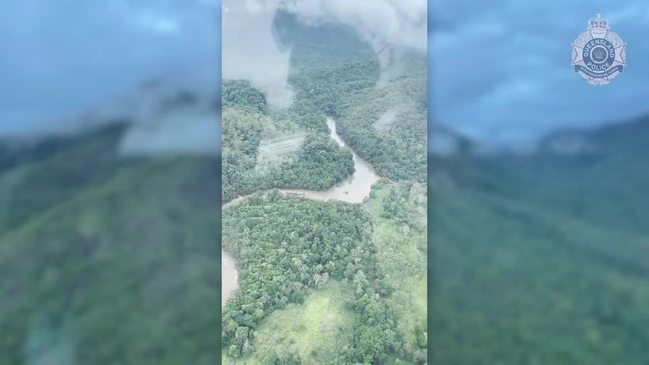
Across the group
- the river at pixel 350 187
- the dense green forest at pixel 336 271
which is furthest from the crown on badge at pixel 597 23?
the river at pixel 350 187

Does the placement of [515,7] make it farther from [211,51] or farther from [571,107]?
[211,51]

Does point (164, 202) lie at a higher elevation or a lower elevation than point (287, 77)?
lower

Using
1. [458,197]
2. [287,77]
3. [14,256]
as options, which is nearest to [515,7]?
[458,197]

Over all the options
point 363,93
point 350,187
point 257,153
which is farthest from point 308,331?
point 363,93

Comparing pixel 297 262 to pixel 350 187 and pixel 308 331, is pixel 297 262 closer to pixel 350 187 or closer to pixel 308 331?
pixel 308 331

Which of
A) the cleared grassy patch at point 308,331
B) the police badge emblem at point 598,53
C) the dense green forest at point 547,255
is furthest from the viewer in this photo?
the police badge emblem at point 598,53

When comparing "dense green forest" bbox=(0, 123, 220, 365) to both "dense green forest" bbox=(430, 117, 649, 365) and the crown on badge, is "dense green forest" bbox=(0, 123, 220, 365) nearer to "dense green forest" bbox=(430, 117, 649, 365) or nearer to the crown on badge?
"dense green forest" bbox=(430, 117, 649, 365)

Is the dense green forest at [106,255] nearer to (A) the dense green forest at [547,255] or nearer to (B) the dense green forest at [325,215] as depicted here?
(B) the dense green forest at [325,215]
